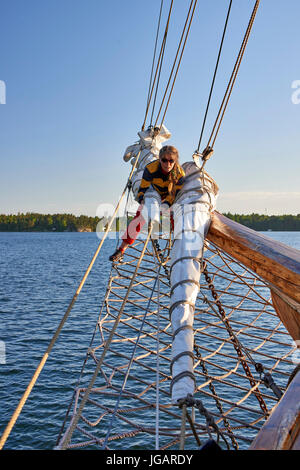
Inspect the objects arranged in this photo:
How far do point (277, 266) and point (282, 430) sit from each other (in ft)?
5.43

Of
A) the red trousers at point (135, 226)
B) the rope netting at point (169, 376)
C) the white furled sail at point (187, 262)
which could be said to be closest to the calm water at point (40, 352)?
the rope netting at point (169, 376)

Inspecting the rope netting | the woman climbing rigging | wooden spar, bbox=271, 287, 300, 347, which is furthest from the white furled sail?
the rope netting

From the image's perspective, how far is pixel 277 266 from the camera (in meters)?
3.22

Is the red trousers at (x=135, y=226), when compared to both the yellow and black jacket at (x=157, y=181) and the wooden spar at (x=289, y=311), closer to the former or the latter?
the yellow and black jacket at (x=157, y=181)

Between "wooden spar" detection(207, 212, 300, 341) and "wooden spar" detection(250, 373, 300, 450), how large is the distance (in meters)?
1.29

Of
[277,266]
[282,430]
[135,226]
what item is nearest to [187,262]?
[277,266]

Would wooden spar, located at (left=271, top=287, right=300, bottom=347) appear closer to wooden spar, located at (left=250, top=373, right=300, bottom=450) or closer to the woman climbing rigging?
wooden spar, located at (left=250, top=373, right=300, bottom=450)

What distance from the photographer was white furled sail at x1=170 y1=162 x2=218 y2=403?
2.61 meters

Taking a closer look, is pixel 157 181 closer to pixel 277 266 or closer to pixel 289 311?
pixel 277 266

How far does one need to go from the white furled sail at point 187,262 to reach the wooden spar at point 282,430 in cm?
71

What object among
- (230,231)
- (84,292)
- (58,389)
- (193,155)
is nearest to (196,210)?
(230,231)

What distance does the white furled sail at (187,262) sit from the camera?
261 cm

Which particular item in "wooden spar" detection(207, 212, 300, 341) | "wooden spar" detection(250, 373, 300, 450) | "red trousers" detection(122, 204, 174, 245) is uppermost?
"red trousers" detection(122, 204, 174, 245)
